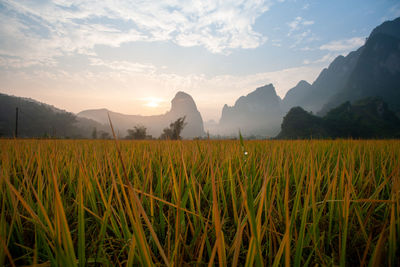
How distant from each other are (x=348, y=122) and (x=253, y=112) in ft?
368

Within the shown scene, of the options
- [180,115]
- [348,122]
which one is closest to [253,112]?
[180,115]

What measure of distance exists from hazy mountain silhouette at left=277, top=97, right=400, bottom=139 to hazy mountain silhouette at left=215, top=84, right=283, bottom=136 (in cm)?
8655

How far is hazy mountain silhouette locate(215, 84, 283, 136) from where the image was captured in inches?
5502

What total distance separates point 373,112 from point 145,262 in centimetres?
6337

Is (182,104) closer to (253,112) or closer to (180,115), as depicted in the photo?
(180,115)

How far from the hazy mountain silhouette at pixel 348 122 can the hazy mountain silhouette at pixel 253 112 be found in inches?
3408

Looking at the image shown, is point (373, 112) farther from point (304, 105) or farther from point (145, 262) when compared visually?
point (304, 105)

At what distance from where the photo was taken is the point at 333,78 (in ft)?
366

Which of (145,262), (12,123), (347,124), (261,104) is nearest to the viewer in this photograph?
(145,262)

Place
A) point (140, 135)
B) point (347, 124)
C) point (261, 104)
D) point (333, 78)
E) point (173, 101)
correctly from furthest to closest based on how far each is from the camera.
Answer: point (261, 104) → point (173, 101) → point (333, 78) → point (347, 124) → point (140, 135)

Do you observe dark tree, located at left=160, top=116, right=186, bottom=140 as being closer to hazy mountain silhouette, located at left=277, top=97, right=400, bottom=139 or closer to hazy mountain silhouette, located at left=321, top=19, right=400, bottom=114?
hazy mountain silhouette, located at left=277, top=97, right=400, bottom=139

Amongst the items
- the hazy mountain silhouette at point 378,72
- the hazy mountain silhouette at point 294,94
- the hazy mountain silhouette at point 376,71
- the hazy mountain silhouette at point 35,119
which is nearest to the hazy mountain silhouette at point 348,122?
the hazy mountain silhouette at point 378,72

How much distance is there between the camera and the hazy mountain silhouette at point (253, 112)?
140 m

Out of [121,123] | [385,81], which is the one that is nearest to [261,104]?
[385,81]
